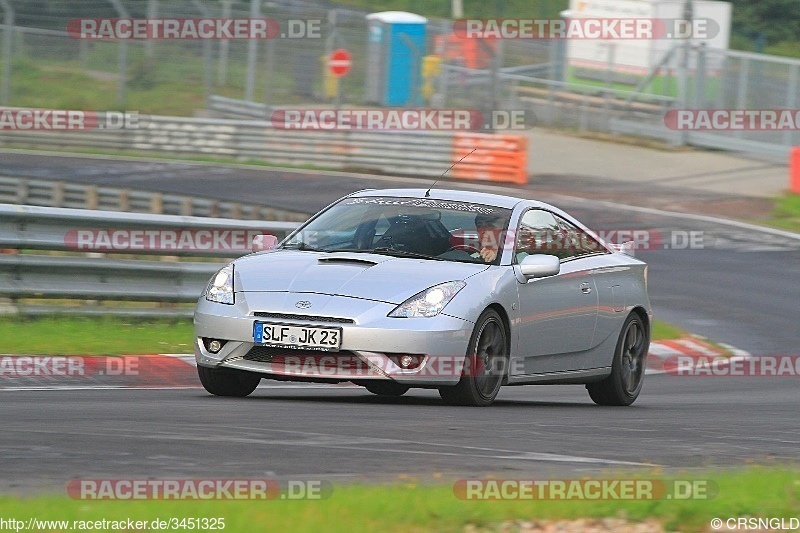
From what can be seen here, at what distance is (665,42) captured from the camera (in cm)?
3816

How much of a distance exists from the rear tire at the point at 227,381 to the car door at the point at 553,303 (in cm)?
166

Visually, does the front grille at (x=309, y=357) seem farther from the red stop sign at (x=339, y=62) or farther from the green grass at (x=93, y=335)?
the red stop sign at (x=339, y=62)

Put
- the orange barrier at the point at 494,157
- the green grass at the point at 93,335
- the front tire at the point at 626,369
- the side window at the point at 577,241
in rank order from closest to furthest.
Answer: the side window at the point at 577,241
the front tire at the point at 626,369
the green grass at the point at 93,335
the orange barrier at the point at 494,157

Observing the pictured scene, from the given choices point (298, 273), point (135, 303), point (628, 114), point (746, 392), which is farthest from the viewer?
point (628, 114)

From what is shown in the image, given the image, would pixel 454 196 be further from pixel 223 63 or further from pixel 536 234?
pixel 223 63

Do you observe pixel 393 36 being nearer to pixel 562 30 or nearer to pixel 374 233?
pixel 562 30

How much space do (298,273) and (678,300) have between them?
35.8 ft

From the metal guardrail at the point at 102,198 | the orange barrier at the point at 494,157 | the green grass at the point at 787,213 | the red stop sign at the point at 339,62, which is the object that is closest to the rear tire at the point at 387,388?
the metal guardrail at the point at 102,198

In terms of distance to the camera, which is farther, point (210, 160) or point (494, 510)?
point (210, 160)

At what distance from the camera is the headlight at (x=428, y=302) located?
880 centimetres

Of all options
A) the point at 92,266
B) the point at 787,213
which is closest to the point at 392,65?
the point at 787,213

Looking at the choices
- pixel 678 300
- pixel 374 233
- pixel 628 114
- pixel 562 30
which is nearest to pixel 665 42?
pixel 628 114

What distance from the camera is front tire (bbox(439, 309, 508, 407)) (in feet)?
29.5

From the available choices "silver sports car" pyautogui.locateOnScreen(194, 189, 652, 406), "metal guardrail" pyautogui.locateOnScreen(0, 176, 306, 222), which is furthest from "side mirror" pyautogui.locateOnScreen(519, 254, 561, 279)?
"metal guardrail" pyautogui.locateOnScreen(0, 176, 306, 222)
